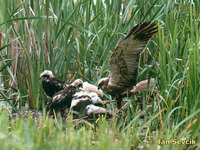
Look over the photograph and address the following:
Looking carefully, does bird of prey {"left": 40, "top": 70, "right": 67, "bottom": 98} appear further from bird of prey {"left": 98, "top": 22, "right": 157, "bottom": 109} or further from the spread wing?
the spread wing

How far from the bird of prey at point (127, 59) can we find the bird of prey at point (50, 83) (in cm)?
51

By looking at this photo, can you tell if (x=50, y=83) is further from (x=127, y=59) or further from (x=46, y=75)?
(x=127, y=59)

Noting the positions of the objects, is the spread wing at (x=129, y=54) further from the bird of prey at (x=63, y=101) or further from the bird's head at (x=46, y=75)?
the bird's head at (x=46, y=75)

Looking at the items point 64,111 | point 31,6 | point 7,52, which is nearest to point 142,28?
point 64,111

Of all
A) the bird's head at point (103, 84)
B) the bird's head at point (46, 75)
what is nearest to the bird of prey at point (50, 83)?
the bird's head at point (46, 75)

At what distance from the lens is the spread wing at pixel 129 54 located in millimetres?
2789

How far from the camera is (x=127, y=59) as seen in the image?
2932 millimetres

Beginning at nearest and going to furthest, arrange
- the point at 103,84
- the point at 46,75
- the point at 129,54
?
the point at 129,54, the point at 103,84, the point at 46,75

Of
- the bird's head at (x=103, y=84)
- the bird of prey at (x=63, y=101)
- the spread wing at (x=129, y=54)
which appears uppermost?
the spread wing at (x=129, y=54)

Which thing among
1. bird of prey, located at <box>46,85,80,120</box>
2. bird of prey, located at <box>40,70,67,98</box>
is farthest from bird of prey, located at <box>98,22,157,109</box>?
bird of prey, located at <box>40,70,67,98</box>

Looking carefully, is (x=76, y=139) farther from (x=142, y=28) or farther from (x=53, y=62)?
(x=53, y=62)

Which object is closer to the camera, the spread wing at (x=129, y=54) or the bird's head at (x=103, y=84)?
the spread wing at (x=129, y=54)

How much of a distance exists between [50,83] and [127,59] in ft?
3.02

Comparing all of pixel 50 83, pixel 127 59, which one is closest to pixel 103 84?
pixel 127 59
